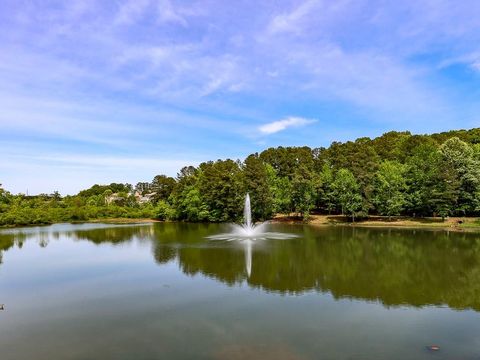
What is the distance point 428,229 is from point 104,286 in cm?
3895

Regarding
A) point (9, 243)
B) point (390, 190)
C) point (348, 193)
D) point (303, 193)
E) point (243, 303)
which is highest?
point (303, 193)

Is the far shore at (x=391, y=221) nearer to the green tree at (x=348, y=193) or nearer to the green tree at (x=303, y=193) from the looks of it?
the green tree at (x=303, y=193)

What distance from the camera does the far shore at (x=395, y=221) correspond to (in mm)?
46625

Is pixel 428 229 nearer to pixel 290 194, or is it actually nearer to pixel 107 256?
pixel 290 194

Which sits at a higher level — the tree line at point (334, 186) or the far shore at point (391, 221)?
the tree line at point (334, 186)

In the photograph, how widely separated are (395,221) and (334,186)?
987 centimetres

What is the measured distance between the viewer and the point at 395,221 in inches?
2076

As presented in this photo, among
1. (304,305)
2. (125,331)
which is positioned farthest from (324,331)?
(125,331)

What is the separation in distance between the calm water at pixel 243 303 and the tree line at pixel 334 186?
23.2 m

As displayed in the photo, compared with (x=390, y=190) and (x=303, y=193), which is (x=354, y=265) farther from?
(x=303, y=193)

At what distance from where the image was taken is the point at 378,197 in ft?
177

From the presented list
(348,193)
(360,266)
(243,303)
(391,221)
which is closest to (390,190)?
(391,221)

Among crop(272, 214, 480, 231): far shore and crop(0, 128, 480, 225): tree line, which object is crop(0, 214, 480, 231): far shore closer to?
crop(272, 214, 480, 231): far shore

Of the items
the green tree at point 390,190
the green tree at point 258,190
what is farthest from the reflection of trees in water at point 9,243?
the green tree at point 390,190
